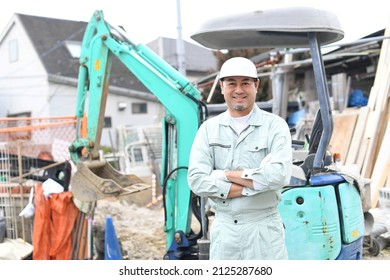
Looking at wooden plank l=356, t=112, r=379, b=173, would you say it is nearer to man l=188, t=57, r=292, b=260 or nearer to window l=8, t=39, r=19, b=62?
man l=188, t=57, r=292, b=260

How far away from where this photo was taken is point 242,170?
86.6 inches

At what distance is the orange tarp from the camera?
14.0 ft

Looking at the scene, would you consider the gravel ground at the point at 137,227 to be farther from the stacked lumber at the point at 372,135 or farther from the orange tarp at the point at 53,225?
the stacked lumber at the point at 372,135

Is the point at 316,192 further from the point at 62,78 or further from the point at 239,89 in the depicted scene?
the point at 62,78

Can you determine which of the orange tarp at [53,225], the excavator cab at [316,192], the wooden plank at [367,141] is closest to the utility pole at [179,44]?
the excavator cab at [316,192]

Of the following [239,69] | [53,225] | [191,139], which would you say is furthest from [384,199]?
[53,225]

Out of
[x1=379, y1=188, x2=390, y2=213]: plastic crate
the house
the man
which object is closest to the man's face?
the man

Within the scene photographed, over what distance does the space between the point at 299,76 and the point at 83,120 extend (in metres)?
5.37

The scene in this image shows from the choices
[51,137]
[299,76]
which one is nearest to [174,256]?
[51,137]

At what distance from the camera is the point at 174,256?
12.2 ft

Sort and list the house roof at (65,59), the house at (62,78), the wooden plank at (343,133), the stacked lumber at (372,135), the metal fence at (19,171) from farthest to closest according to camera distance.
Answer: the house roof at (65,59), the house at (62,78), the wooden plank at (343,133), the stacked lumber at (372,135), the metal fence at (19,171)

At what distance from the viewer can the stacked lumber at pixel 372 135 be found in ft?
16.0

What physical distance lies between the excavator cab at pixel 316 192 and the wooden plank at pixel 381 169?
1938mm

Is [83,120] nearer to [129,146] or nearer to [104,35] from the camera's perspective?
[104,35]
